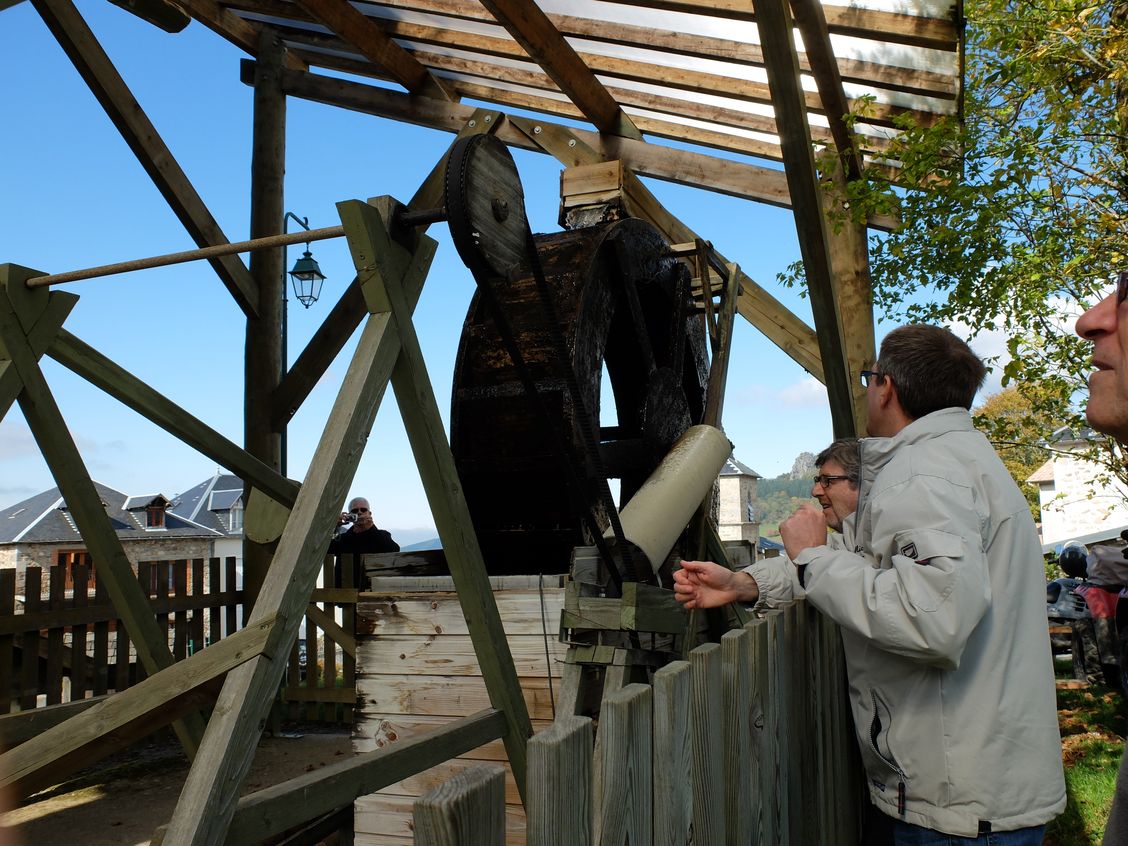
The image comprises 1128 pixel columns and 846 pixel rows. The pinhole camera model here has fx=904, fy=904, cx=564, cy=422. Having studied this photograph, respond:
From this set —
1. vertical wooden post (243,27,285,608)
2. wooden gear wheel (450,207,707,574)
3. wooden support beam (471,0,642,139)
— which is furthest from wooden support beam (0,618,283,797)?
vertical wooden post (243,27,285,608)

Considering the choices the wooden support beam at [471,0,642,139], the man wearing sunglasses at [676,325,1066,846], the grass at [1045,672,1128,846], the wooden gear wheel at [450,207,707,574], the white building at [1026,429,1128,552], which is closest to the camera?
the man wearing sunglasses at [676,325,1066,846]

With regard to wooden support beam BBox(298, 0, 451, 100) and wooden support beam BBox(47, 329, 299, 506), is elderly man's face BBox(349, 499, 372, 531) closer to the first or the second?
wooden support beam BBox(298, 0, 451, 100)

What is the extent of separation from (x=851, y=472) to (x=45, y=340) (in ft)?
8.21

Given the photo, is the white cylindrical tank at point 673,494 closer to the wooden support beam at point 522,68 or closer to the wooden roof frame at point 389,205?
the wooden roof frame at point 389,205

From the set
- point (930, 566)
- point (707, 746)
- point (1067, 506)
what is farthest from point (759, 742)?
point (1067, 506)

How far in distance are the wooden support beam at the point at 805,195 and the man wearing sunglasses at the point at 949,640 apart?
93.9 inches

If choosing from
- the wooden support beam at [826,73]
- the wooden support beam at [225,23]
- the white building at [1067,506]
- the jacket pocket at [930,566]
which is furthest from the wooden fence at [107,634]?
the white building at [1067,506]

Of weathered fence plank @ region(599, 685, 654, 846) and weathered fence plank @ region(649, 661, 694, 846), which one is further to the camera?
weathered fence plank @ region(649, 661, 694, 846)

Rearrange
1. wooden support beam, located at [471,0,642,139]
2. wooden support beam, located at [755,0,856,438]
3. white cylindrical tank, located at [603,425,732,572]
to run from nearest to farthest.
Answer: white cylindrical tank, located at [603,425,732,572] → wooden support beam, located at [755,0,856,438] → wooden support beam, located at [471,0,642,139]

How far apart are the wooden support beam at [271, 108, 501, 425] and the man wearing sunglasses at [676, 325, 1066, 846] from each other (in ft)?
17.5

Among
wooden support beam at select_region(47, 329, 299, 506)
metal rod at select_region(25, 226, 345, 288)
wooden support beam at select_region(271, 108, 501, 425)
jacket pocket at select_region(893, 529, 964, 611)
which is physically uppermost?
wooden support beam at select_region(271, 108, 501, 425)

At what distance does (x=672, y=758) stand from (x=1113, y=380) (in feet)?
3.11

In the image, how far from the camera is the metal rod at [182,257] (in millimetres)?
2223

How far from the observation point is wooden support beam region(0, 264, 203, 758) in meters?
2.50
